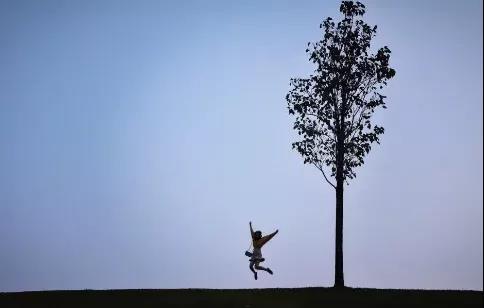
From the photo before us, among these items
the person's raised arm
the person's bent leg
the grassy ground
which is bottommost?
the grassy ground

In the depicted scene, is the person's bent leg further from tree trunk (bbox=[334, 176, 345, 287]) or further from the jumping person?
tree trunk (bbox=[334, 176, 345, 287])


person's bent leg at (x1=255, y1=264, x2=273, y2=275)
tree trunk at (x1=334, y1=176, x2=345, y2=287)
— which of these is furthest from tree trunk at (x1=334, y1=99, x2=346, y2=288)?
person's bent leg at (x1=255, y1=264, x2=273, y2=275)

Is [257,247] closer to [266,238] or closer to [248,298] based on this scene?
[266,238]

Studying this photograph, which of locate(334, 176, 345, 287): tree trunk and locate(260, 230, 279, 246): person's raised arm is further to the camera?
locate(334, 176, 345, 287): tree trunk

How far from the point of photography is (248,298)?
2428cm

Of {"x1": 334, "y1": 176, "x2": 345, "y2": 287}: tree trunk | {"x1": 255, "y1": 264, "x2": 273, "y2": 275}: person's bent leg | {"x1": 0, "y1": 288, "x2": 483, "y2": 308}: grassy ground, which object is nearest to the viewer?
{"x1": 0, "y1": 288, "x2": 483, "y2": 308}: grassy ground

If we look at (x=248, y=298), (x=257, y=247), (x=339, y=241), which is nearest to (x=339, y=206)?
(x=339, y=241)

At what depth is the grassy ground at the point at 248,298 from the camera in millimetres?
23266

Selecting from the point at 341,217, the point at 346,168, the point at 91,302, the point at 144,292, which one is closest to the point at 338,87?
the point at 346,168

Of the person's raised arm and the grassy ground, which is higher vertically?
the person's raised arm

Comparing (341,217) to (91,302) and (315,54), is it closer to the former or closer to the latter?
(315,54)

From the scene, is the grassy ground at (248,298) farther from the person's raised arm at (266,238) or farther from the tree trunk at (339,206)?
the person's raised arm at (266,238)

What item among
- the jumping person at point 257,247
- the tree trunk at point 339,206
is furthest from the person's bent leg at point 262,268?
the tree trunk at point 339,206

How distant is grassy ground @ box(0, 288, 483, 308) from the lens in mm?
23266
